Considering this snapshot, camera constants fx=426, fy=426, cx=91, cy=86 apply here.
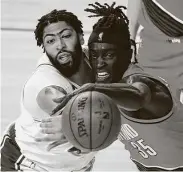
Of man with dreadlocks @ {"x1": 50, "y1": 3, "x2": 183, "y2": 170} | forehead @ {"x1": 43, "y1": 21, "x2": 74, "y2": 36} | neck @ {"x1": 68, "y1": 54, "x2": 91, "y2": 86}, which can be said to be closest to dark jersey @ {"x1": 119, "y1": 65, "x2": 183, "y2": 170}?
man with dreadlocks @ {"x1": 50, "y1": 3, "x2": 183, "y2": 170}

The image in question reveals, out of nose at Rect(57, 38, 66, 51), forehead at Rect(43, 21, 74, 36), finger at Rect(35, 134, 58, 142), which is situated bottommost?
finger at Rect(35, 134, 58, 142)

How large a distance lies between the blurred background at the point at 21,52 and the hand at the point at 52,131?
9 cm

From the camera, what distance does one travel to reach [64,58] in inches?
45.1

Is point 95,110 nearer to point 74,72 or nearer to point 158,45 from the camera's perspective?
point 74,72

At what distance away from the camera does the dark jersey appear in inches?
44.4

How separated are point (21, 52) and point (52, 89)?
0.14 metres

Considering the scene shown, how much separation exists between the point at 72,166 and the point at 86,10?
43 centimetres

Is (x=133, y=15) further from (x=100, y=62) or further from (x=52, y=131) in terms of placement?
(x=52, y=131)

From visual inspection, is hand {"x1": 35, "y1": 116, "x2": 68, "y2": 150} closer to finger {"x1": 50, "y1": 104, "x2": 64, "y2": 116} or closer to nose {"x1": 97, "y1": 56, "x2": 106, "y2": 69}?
finger {"x1": 50, "y1": 104, "x2": 64, "y2": 116}

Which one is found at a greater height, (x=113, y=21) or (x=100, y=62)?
(x=113, y=21)

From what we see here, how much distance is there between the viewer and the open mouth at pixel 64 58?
1.14m

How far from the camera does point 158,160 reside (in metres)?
1.14

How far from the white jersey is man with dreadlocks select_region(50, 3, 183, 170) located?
0.07m

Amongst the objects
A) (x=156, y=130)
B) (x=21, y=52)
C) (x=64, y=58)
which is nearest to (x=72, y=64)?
(x=64, y=58)
